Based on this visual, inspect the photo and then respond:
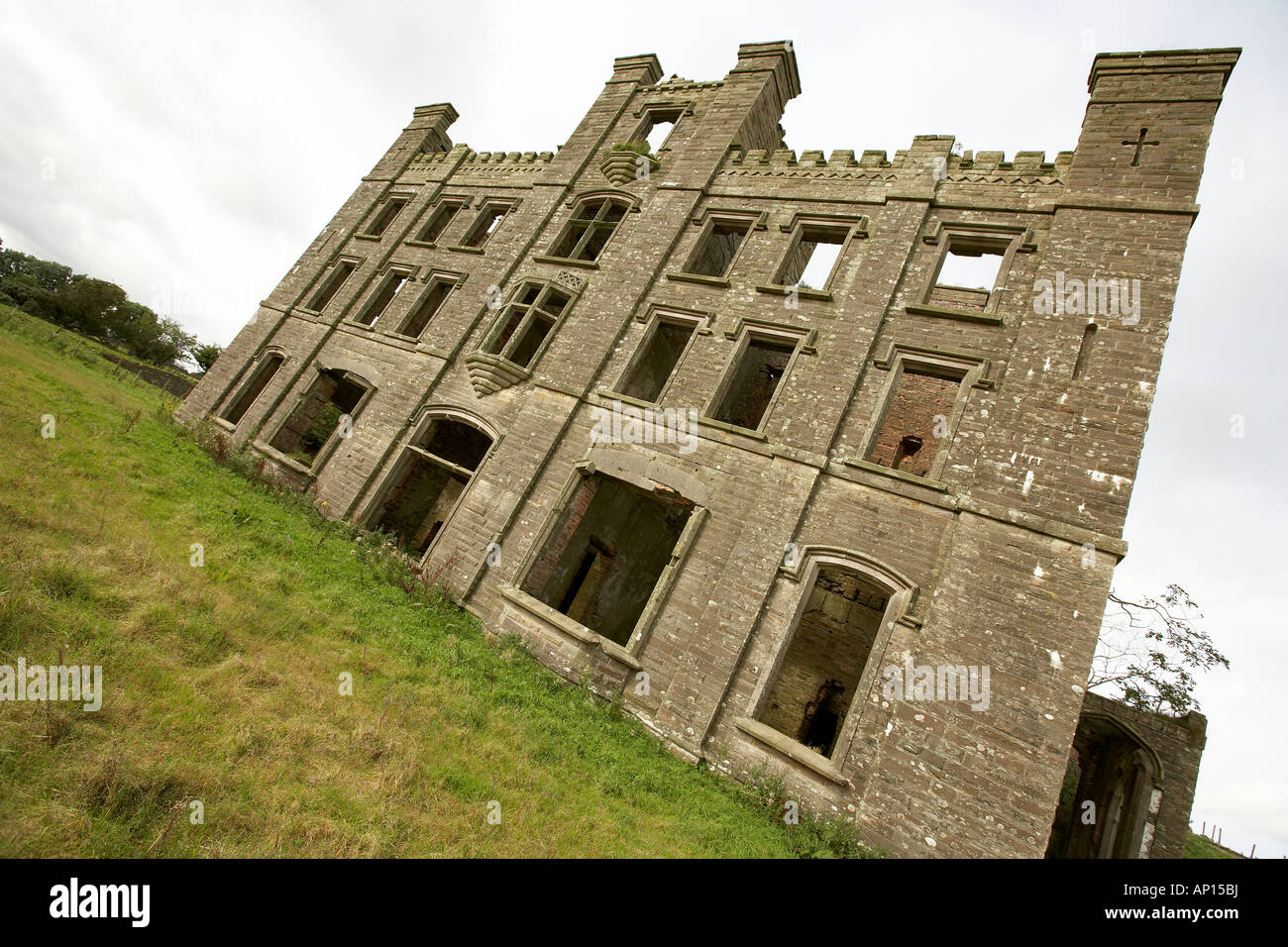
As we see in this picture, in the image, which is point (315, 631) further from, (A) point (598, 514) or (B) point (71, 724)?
(A) point (598, 514)

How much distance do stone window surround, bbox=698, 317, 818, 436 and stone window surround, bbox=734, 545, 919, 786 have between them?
8.32 feet

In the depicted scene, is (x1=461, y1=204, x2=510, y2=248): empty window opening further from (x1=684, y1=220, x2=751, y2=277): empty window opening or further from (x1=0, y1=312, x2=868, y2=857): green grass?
(x1=0, y1=312, x2=868, y2=857): green grass

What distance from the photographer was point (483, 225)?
17422mm

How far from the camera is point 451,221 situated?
1745 cm

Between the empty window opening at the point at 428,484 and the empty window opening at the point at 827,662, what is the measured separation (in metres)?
9.29

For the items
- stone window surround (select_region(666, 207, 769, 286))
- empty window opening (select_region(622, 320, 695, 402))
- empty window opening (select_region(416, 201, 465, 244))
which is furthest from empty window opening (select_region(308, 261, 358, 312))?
stone window surround (select_region(666, 207, 769, 286))

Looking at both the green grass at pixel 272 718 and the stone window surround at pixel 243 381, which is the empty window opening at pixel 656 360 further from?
the stone window surround at pixel 243 381

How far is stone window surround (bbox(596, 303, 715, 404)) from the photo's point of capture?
36.9 feet

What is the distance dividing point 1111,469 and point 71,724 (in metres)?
11.7

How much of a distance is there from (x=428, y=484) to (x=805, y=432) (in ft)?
34.2

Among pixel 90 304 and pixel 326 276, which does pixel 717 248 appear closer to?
pixel 326 276

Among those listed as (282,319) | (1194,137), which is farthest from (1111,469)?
(282,319)

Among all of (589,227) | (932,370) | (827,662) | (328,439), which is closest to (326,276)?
(328,439)

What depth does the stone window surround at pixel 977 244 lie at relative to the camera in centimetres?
972
